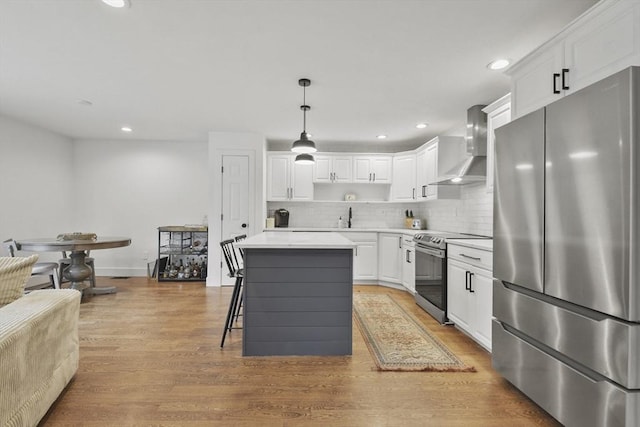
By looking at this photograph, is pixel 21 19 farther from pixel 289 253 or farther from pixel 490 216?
pixel 490 216

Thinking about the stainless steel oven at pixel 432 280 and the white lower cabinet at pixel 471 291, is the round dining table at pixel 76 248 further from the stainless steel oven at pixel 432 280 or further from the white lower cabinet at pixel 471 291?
the white lower cabinet at pixel 471 291

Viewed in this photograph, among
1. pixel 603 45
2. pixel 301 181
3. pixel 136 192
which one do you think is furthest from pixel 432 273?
pixel 136 192

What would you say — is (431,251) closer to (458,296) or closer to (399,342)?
(458,296)

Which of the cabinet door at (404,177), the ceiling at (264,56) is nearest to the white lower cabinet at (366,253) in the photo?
the cabinet door at (404,177)

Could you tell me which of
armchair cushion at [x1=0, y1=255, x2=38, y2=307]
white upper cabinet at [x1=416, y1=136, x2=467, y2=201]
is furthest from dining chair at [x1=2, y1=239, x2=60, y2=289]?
white upper cabinet at [x1=416, y1=136, x2=467, y2=201]

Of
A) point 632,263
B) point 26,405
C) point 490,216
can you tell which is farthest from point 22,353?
point 490,216

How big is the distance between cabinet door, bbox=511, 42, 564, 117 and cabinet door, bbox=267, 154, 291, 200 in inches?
148

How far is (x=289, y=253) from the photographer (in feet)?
8.94

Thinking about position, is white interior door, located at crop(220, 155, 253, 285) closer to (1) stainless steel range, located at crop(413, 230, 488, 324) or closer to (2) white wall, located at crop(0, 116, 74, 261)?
(1) stainless steel range, located at crop(413, 230, 488, 324)

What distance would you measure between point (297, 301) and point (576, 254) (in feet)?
6.29

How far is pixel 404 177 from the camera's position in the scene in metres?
5.53

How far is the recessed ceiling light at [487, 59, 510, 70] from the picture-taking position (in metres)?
2.77

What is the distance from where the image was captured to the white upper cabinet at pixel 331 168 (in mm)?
5656

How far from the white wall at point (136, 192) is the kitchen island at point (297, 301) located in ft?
12.9
